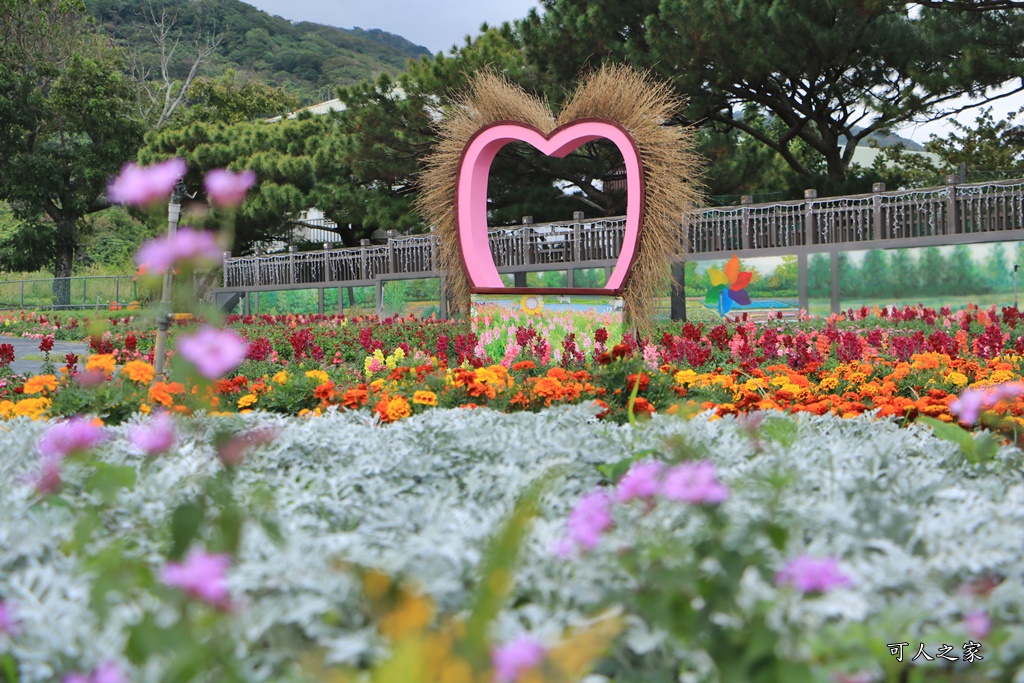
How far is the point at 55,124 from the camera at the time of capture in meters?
34.3

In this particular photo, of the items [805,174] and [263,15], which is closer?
[805,174]

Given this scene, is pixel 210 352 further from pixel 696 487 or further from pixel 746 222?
pixel 746 222

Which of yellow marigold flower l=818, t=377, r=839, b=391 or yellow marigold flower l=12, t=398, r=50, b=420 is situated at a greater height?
yellow marigold flower l=12, t=398, r=50, b=420

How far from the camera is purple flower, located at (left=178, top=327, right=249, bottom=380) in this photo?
4.00ft

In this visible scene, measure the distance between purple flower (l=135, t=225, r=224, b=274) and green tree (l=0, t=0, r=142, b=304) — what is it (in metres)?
35.0

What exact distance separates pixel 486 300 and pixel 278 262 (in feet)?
61.7

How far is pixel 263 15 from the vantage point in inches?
2721

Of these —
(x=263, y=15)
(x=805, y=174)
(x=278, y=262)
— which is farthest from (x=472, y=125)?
(x=263, y=15)

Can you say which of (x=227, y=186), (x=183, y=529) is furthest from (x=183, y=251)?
(x=183, y=529)

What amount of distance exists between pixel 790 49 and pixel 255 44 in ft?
182

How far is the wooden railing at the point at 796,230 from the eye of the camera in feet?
47.5

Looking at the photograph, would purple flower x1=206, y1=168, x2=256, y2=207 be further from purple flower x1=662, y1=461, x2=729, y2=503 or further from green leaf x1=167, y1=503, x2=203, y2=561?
purple flower x1=662, y1=461, x2=729, y2=503

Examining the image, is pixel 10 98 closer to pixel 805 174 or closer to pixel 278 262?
pixel 278 262

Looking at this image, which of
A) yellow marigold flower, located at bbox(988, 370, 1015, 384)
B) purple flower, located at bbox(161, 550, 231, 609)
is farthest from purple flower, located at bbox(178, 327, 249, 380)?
yellow marigold flower, located at bbox(988, 370, 1015, 384)
